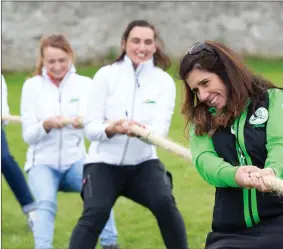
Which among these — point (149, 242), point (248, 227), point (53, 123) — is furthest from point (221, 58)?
point (149, 242)

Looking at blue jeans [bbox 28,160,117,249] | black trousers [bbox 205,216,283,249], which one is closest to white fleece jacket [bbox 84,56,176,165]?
blue jeans [bbox 28,160,117,249]

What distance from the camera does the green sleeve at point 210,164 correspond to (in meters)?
4.21

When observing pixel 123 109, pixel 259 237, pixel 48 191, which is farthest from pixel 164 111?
pixel 259 237

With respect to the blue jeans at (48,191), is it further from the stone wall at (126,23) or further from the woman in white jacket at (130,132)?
the stone wall at (126,23)

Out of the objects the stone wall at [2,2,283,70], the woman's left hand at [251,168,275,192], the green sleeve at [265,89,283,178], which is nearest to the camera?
the woman's left hand at [251,168,275,192]

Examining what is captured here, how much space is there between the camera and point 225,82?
4.42m

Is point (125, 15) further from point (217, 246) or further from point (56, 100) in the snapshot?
point (217, 246)

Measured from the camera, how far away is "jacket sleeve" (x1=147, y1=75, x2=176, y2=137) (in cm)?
602

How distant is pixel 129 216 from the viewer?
8.40m

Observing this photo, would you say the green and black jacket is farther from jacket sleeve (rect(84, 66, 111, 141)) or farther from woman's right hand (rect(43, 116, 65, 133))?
woman's right hand (rect(43, 116, 65, 133))

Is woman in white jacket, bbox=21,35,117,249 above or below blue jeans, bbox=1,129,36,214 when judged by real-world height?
above

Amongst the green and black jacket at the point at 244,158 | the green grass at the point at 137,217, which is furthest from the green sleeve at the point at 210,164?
the green grass at the point at 137,217

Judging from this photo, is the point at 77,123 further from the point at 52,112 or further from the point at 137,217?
the point at 137,217

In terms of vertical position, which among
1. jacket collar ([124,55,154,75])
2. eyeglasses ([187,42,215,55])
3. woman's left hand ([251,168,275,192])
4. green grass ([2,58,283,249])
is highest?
eyeglasses ([187,42,215,55])
